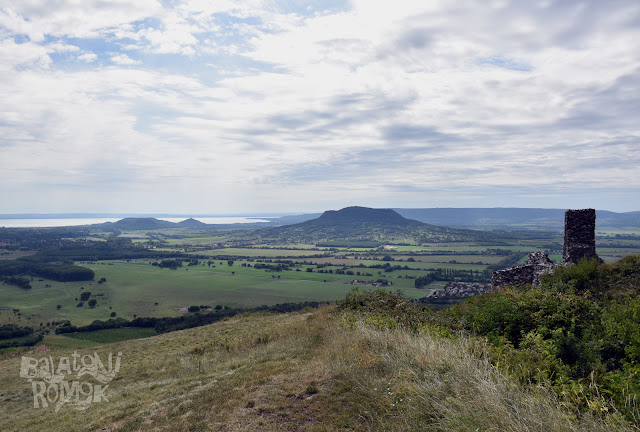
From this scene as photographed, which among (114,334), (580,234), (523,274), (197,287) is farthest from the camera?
(197,287)

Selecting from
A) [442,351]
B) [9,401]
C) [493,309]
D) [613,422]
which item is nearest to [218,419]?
[442,351]

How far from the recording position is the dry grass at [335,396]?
4.34 m

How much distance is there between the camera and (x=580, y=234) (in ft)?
49.8

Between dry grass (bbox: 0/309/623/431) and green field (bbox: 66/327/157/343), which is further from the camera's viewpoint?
green field (bbox: 66/327/157/343)

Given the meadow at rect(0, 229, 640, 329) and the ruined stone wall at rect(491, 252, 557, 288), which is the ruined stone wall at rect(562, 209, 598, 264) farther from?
the meadow at rect(0, 229, 640, 329)

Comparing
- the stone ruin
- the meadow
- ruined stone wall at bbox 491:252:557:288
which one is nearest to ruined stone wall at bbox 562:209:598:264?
the stone ruin

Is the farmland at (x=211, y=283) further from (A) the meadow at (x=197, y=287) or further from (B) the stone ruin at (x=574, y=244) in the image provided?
(B) the stone ruin at (x=574, y=244)

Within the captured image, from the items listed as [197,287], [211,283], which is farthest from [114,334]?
[211,283]

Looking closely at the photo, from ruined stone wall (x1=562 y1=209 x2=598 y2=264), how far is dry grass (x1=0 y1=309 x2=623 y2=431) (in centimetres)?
1203

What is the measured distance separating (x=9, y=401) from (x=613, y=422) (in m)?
17.2

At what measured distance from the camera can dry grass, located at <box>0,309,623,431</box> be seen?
14.3 feet

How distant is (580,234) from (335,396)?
15.2 meters

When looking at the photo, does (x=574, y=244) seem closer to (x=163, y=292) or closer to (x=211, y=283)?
(x=163, y=292)

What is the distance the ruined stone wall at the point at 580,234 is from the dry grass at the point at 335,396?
12.0 metres
